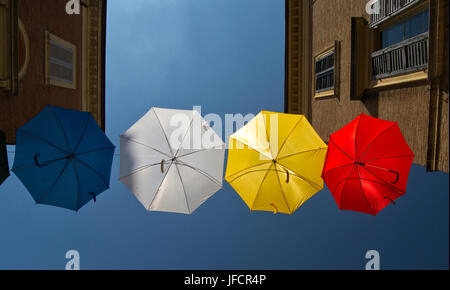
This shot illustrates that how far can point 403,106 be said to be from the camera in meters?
6.79

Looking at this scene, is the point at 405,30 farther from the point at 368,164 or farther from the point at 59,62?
the point at 59,62

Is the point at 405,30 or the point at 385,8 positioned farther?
the point at 385,8

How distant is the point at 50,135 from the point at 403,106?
9814 mm

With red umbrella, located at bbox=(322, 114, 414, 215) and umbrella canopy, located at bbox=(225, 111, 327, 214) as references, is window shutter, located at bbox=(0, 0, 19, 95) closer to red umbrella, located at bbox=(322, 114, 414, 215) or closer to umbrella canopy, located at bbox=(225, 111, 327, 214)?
umbrella canopy, located at bbox=(225, 111, 327, 214)

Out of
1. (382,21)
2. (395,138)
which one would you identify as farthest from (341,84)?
(395,138)

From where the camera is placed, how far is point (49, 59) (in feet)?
31.6

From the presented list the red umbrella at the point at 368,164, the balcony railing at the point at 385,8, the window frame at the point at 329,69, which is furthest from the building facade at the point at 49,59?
the balcony railing at the point at 385,8

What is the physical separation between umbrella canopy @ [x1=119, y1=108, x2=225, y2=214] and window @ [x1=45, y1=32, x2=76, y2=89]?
5.15 metres

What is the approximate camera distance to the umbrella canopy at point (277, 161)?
22.9 ft

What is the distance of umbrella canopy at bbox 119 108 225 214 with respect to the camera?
24.5 feet

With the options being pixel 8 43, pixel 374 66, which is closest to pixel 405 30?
pixel 374 66

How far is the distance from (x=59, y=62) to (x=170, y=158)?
713 centimetres

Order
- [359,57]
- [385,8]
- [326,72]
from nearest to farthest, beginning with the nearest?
[385,8] → [359,57] → [326,72]

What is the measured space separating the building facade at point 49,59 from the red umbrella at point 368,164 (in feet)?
31.2
